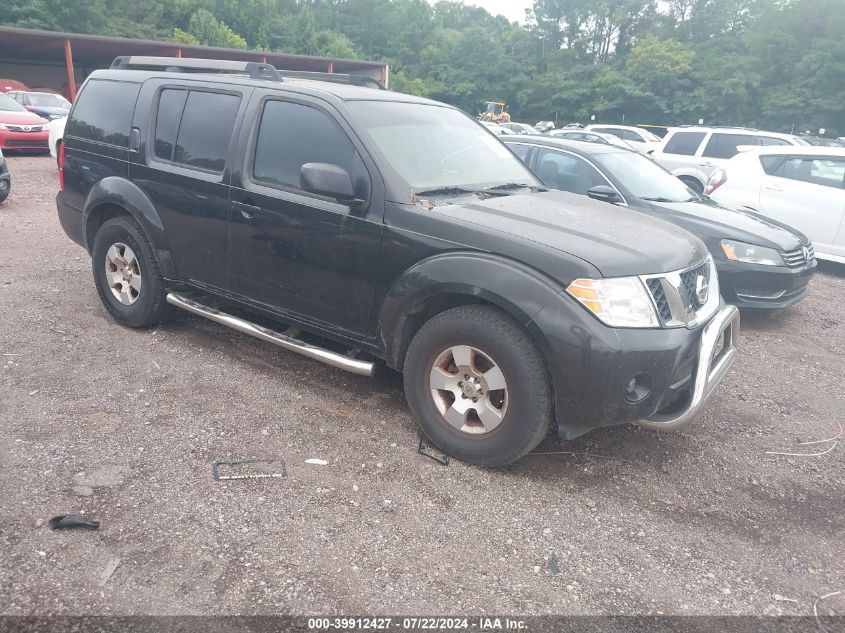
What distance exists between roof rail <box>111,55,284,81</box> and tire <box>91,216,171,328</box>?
1.19 m

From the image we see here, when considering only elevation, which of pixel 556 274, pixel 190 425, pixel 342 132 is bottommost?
pixel 190 425

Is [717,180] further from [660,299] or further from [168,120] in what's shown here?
[168,120]

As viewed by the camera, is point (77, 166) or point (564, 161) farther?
point (564, 161)

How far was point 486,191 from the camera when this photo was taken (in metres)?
3.93

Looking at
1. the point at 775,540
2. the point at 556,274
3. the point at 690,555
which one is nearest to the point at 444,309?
the point at 556,274

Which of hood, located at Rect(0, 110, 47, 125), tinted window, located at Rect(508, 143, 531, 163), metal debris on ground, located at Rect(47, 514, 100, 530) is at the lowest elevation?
metal debris on ground, located at Rect(47, 514, 100, 530)

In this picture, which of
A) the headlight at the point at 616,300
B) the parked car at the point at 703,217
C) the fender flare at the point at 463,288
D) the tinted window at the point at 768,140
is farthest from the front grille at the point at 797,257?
the tinted window at the point at 768,140

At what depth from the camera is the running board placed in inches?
144

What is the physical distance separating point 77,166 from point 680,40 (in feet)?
→ 274

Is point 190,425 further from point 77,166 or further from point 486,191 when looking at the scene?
point 77,166

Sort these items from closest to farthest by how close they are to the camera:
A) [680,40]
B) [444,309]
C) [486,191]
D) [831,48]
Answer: [444,309]
[486,191]
[831,48]
[680,40]

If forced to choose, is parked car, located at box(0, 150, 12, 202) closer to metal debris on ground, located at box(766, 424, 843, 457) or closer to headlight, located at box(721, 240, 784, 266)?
headlight, located at box(721, 240, 784, 266)

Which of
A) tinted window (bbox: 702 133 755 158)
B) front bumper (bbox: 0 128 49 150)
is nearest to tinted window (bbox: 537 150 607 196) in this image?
tinted window (bbox: 702 133 755 158)

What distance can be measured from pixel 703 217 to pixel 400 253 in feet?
13.1
